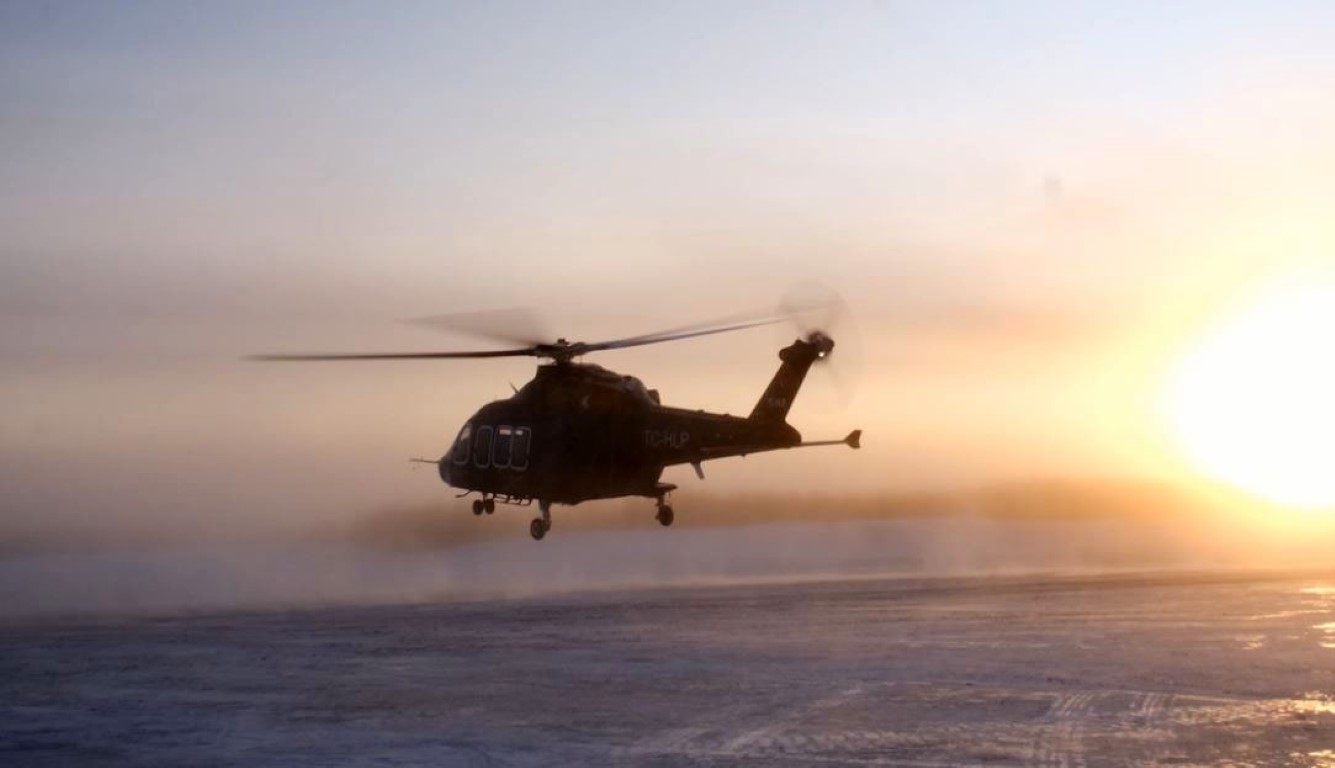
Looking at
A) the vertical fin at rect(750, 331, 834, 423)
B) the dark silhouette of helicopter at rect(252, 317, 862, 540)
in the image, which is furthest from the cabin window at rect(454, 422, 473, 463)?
the vertical fin at rect(750, 331, 834, 423)

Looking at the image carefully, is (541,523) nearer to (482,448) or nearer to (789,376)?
(482,448)

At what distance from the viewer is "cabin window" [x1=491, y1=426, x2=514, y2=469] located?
5759 cm

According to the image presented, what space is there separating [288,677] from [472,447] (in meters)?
15.7

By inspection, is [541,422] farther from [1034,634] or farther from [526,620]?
[1034,634]

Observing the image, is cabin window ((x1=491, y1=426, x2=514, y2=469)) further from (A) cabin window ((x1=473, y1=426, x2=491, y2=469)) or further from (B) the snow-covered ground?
(B) the snow-covered ground

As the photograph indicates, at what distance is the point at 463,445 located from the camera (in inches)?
2319

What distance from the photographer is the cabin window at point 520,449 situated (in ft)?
187

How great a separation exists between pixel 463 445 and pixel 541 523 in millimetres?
Result: 4528

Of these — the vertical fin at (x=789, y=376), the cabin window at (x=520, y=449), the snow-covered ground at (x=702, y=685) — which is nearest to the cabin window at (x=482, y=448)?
the cabin window at (x=520, y=449)

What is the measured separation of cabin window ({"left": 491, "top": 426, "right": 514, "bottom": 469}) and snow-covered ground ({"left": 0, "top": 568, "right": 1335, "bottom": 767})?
662 cm

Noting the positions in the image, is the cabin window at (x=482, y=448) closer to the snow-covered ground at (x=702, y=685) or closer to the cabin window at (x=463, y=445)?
the cabin window at (x=463, y=445)

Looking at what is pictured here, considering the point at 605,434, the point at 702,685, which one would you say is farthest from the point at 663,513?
the point at 702,685

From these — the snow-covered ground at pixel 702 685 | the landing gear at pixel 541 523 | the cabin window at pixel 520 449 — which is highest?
the cabin window at pixel 520 449

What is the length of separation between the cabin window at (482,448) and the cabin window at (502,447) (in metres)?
0.28
